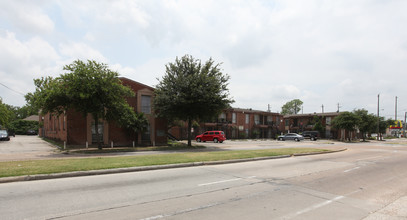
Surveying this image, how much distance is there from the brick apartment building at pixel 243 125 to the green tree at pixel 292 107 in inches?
1820

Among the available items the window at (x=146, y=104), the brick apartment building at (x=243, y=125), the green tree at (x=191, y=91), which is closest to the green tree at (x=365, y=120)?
the brick apartment building at (x=243, y=125)

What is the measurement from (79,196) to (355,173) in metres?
10.5

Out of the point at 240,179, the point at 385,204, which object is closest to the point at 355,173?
the point at 385,204

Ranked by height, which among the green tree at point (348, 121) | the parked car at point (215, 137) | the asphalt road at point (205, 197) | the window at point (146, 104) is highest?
the window at point (146, 104)

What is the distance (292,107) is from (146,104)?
90.7 meters

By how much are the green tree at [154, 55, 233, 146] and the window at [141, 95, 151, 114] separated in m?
1.48

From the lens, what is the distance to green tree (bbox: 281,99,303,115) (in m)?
106

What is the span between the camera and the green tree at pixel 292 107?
346ft

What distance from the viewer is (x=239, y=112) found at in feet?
175

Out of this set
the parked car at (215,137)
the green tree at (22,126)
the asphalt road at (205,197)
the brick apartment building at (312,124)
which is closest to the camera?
the asphalt road at (205,197)

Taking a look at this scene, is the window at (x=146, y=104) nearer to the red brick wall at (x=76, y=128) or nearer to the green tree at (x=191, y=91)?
the green tree at (x=191, y=91)

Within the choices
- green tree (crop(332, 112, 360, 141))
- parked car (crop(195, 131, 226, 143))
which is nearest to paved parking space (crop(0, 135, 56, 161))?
parked car (crop(195, 131, 226, 143))

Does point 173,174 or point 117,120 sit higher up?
point 117,120

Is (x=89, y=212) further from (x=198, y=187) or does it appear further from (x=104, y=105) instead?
(x=104, y=105)
